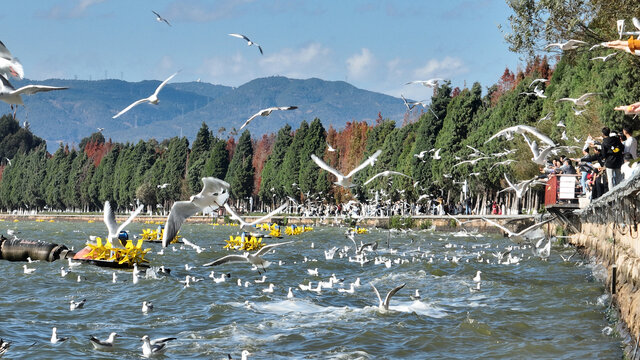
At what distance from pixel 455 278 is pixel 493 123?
42014 mm

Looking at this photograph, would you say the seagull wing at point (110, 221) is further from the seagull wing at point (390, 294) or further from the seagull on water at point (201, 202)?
the seagull wing at point (390, 294)

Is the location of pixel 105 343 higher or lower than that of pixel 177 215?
lower

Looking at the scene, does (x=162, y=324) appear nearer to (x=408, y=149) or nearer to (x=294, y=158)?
(x=408, y=149)

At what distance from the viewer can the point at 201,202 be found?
12414mm

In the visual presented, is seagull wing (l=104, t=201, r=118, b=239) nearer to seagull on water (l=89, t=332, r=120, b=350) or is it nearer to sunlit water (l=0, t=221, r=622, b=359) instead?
sunlit water (l=0, t=221, r=622, b=359)

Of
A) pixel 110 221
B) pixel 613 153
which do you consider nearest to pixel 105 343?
pixel 110 221

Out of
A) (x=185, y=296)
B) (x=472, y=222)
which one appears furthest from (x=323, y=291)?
(x=472, y=222)

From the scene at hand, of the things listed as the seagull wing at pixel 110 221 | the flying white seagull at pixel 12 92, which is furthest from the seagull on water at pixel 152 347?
the flying white seagull at pixel 12 92

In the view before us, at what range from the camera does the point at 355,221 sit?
68.4m

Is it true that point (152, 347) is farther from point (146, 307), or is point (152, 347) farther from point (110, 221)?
point (110, 221)

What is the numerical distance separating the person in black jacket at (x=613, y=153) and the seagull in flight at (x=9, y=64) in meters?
12.1

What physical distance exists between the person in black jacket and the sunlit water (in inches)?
104

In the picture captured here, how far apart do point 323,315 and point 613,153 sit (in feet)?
23.8

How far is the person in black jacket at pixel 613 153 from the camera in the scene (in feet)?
55.4
